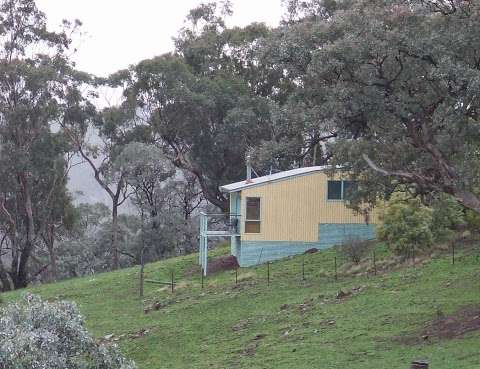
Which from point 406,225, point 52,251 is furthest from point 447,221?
point 52,251

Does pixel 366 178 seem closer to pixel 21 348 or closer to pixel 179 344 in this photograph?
pixel 179 344

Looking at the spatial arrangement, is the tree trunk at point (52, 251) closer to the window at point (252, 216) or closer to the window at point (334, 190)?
the window at point (252, 216)

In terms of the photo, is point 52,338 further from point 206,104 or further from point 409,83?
point 206,104

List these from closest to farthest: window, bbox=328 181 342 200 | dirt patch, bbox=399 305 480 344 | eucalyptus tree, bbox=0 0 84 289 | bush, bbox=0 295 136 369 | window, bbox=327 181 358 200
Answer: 1. bush, bbox=0 295 136 369
2. dirt patch, bbox=399 305 480 344
3. window, bbox=327 181 358 200
4. window, bbox=328 181 342 200
5. eucalyptus tree, bbox=0 0 84 289

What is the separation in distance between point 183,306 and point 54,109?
892 inches

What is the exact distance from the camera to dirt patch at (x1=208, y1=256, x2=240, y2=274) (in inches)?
1309

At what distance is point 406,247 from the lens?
2508 cm

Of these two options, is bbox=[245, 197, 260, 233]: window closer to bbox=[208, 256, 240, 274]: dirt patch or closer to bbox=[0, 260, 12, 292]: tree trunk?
bbox=[208, 256, 240, 274]: dirt patch

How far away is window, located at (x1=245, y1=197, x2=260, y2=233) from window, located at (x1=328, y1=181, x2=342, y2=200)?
2.87 metres

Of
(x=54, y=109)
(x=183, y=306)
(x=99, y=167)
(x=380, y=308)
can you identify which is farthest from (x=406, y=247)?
(x=99, y=167)

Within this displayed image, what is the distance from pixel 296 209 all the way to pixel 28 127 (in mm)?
17906

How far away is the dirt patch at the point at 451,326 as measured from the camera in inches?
664

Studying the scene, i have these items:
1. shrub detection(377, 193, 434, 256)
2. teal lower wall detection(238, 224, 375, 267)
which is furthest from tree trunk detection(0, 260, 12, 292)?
shrub detection(377, 193, 434, 256)

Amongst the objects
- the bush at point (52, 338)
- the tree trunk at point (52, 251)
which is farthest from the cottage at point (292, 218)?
the bush at point (52, 338)
